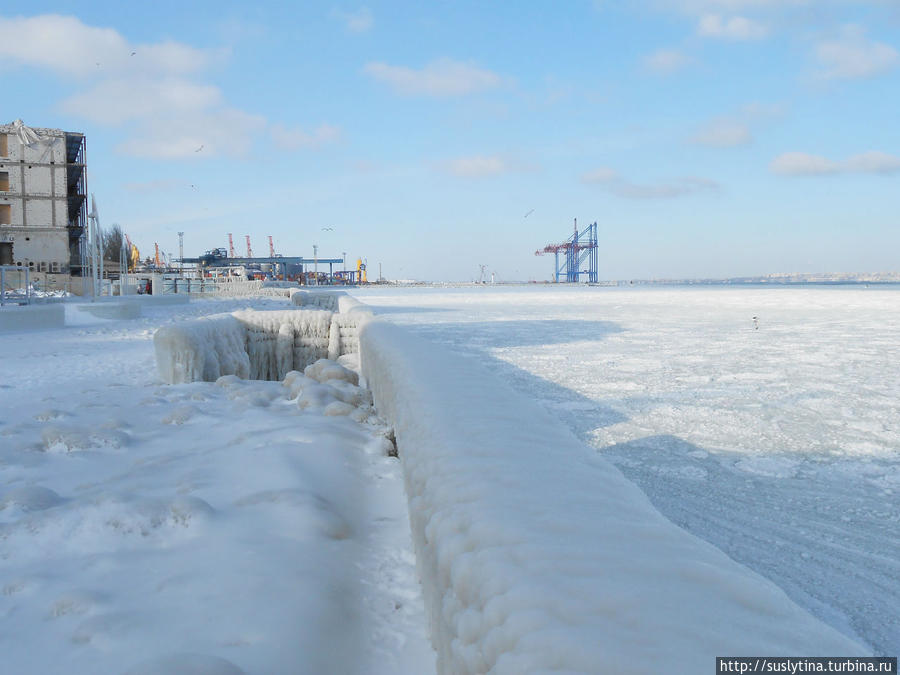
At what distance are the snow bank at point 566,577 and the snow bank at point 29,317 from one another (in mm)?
13910

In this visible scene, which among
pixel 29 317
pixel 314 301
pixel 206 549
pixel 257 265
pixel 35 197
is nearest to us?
pixel 206 549

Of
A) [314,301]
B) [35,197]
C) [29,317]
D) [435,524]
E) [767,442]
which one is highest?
[35,197]

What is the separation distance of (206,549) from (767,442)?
3.68 meters

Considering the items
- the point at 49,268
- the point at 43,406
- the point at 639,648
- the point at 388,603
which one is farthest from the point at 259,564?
the point at 49,268

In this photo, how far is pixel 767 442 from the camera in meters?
4.10

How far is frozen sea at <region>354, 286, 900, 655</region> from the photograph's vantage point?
2.41 meters

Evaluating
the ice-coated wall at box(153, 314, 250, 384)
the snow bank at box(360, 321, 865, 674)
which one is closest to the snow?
the snow bank at box(360, 321, 865, 674)

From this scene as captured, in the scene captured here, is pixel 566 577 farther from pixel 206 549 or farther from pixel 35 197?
pixel 35 197

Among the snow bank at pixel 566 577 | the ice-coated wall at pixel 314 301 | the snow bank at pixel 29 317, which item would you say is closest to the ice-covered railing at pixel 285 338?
the snow bank at pixel 566 577

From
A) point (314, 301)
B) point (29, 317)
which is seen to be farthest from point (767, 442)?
point (29, 317)

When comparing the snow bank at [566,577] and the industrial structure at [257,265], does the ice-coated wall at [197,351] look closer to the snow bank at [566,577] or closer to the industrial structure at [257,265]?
the snow bank at [566,577]

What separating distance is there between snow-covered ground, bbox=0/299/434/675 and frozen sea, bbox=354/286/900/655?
154 centimetres

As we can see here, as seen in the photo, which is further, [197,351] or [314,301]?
[314,301]

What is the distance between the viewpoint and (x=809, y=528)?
2.76 meters
